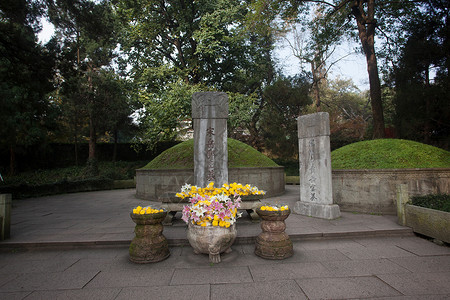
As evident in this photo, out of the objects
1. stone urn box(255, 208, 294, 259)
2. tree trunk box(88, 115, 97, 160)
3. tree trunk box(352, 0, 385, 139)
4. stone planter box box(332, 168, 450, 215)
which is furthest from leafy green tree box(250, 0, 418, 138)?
tree trunk box(88, 115, 97, 160)

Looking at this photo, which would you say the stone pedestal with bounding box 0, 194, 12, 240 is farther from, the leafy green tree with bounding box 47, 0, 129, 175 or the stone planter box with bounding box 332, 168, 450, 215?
the stone planter box with bounding box 332, 168, 450, 215

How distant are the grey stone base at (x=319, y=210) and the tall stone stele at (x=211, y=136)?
226 centimetres

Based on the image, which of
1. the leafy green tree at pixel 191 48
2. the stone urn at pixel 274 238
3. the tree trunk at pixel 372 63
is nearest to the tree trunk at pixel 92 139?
the leafy green tree at pixel 191 48

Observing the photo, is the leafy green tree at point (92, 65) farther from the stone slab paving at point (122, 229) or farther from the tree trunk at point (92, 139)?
the stone slab paving at point (122, 229)

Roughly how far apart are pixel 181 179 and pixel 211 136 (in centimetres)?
328

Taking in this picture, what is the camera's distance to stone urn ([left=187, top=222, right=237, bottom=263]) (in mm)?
3531

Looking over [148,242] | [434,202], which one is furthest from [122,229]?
[434,202]

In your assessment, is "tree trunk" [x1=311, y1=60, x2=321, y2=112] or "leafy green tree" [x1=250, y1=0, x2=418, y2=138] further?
"tree trunk" [x1=311, y1=60, x2=321, y2=112]

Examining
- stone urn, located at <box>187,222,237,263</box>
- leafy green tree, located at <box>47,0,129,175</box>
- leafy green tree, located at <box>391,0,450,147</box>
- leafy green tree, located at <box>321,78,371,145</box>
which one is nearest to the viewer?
stone urn, located at <box>187,222,237,263</box>

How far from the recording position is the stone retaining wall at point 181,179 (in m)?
8.98

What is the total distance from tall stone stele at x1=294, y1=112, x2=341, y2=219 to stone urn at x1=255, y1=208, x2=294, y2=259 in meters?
2.59

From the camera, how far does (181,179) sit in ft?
29.4

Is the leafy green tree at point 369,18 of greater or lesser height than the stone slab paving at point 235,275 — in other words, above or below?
above

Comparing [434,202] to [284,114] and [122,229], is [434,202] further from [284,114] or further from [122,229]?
[284,114]
